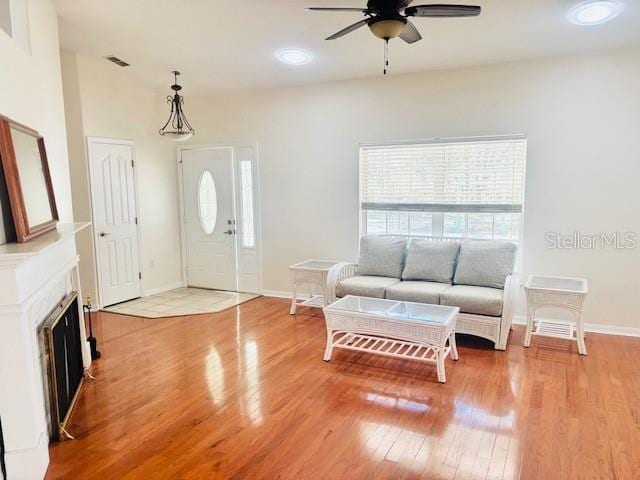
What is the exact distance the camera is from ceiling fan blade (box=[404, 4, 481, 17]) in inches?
102

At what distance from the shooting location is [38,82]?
3.15 meters

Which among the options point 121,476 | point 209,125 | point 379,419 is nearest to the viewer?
point 121,476

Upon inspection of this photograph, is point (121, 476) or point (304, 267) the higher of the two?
point (304, 267)

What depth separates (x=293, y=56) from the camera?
4527 mm

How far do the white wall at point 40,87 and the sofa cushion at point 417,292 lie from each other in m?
2.92

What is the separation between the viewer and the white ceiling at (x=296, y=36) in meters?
3.55

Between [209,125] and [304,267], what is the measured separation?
2441mm

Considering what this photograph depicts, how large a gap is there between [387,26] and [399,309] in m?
2.11

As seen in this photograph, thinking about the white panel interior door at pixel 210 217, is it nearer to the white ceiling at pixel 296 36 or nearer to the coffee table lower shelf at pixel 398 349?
the white ceiling at pixel 296 36

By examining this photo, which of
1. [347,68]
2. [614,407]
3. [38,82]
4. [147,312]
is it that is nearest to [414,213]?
[347,68]

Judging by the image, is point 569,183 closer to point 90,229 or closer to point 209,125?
point 209,125

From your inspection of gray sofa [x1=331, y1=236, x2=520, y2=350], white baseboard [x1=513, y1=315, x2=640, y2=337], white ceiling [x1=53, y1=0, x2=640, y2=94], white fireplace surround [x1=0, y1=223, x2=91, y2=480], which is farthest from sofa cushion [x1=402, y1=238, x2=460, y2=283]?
white fireplace surround [x1=0, y1=223, x2=91, y2=480]

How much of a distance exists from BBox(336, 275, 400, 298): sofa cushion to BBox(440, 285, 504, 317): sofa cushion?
0.58 metres

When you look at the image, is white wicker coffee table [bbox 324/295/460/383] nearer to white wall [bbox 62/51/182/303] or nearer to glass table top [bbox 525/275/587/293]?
glass table top [bbox 525/275/587/293]
